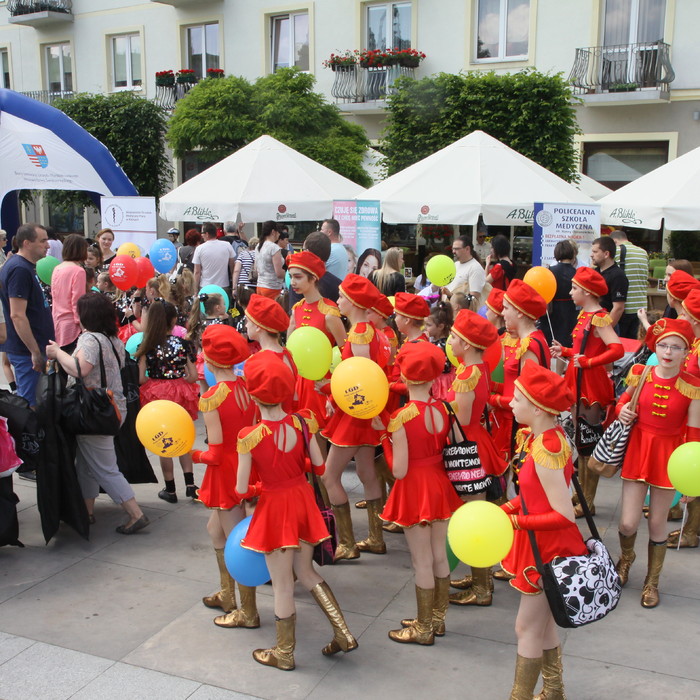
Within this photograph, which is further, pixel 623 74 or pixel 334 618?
pixel 623 74

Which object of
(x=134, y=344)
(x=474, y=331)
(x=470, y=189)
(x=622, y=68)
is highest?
(x=622, y=68)

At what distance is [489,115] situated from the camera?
15.3m

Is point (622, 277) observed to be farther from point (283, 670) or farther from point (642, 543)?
point (283, 670)

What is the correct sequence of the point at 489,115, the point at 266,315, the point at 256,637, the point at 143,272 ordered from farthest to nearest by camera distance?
the point at 489,115
the point at 143,272
the point at 266,315
the point at 256,637

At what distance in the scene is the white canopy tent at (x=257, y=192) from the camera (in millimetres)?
10875

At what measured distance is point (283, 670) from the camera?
401cm

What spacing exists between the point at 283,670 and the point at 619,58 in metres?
17.0

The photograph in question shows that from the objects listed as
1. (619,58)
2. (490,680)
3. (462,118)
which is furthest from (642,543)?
(619,58)

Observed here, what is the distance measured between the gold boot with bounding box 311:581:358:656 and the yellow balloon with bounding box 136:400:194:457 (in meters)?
1.08

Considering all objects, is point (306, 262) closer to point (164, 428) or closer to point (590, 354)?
point (164, 428)

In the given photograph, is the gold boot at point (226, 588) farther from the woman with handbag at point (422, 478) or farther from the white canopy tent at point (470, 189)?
the white canopy tent at point (470, 189)

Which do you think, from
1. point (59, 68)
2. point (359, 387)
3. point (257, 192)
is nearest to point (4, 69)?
point (59, 68)

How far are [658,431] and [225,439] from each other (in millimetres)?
2555

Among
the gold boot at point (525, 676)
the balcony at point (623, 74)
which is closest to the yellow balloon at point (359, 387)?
the gold boot at point (525, 676)
